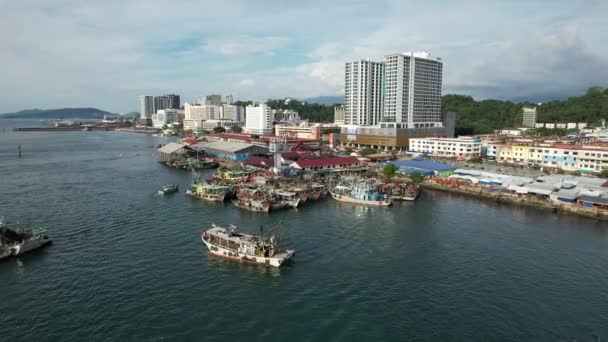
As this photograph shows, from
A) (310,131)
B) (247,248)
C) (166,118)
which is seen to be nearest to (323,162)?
(247,248)

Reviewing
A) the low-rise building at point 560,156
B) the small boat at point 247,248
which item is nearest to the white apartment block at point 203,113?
the low-rise building at point 560,156

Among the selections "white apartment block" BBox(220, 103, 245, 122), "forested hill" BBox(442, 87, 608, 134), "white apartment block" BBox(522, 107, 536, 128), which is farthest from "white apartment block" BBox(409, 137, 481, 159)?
"white apartment block" BBox(220, 103, 245, 122)

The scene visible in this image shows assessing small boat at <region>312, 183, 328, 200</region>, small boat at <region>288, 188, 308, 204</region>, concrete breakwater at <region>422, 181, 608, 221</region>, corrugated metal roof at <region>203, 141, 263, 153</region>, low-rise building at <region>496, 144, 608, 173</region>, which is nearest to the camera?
concrete breakwater at <region>422, 181, 608, 221</region>

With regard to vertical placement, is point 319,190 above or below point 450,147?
below

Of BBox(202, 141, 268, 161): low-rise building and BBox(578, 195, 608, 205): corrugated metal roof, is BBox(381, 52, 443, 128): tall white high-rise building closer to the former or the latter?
BBox(202, 141, 268, 161): low-rise building

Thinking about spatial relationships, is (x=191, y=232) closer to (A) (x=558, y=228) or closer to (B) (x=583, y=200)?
(A) (x=558, y=228)

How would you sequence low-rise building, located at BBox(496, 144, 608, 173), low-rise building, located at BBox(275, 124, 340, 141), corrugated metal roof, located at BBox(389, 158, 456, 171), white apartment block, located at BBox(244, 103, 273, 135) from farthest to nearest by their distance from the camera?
1. white apartment block, located at BBox(244, 103, 273, 135)
2. low-rise building, located at BBox(275, 124, 340, 141)
3. low-rise building, located at BBox(496, 144, 608, 173)
4. corrugated metal roof, located at BBox(389, 158, 456, 171)

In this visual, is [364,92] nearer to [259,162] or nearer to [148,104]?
[259,162]
